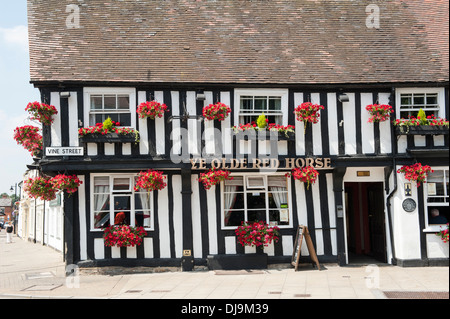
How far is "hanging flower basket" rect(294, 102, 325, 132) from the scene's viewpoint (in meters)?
12.2

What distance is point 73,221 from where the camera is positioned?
12.1 meters

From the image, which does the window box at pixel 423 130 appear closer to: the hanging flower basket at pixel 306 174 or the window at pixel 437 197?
the window at pixel 437 197

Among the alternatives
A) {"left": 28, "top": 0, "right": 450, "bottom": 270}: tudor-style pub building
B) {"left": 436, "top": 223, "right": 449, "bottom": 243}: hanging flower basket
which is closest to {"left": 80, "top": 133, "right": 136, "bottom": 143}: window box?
{"left": 28, "top": 0, "right": 450, "bottom": 270}: tudor-style pub building

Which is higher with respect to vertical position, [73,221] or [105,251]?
[73,221]

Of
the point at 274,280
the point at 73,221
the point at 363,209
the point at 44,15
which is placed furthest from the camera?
the point at 363,209

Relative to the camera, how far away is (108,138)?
1199cm

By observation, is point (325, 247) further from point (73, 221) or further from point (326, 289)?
point (73, 221)

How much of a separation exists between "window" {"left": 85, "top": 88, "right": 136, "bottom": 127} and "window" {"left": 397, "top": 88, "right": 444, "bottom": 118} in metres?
7.13

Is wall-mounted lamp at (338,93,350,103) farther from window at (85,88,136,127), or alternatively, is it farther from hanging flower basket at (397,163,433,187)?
window at (85,88,136,127)

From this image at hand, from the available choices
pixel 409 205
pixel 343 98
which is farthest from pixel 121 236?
pixel 409 205

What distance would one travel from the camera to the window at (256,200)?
1258cm

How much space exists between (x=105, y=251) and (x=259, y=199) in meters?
4.22

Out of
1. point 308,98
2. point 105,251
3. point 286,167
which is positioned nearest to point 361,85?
point 308,98

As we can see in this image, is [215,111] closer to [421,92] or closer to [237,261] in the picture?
[237,261]
